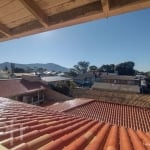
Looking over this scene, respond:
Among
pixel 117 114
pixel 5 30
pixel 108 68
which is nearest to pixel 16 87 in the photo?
pixel 117 114

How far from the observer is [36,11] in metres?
2.12

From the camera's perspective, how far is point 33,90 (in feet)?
74.5

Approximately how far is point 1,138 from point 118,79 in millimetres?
49787

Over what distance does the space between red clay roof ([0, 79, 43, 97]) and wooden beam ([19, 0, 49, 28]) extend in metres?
17.7

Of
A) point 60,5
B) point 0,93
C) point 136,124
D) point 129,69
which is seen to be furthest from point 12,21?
point 129,69

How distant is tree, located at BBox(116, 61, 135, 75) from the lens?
7023cm

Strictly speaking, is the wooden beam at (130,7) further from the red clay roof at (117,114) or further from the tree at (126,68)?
the tree at (126,68)

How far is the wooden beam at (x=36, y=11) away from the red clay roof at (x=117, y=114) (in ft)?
27.5

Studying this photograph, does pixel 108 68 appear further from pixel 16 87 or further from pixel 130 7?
pixel 130 7

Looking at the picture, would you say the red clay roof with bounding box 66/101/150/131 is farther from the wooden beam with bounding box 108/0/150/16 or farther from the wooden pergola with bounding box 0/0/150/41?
the wooden beam with bounding box 108/0/150/16

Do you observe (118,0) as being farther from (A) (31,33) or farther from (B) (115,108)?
(B) (115,108)

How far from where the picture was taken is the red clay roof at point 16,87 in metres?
19.6

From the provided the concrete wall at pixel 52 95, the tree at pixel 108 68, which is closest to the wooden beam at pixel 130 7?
the concrete wall at pixel 52 95

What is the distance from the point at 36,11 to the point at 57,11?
0.83 feet
